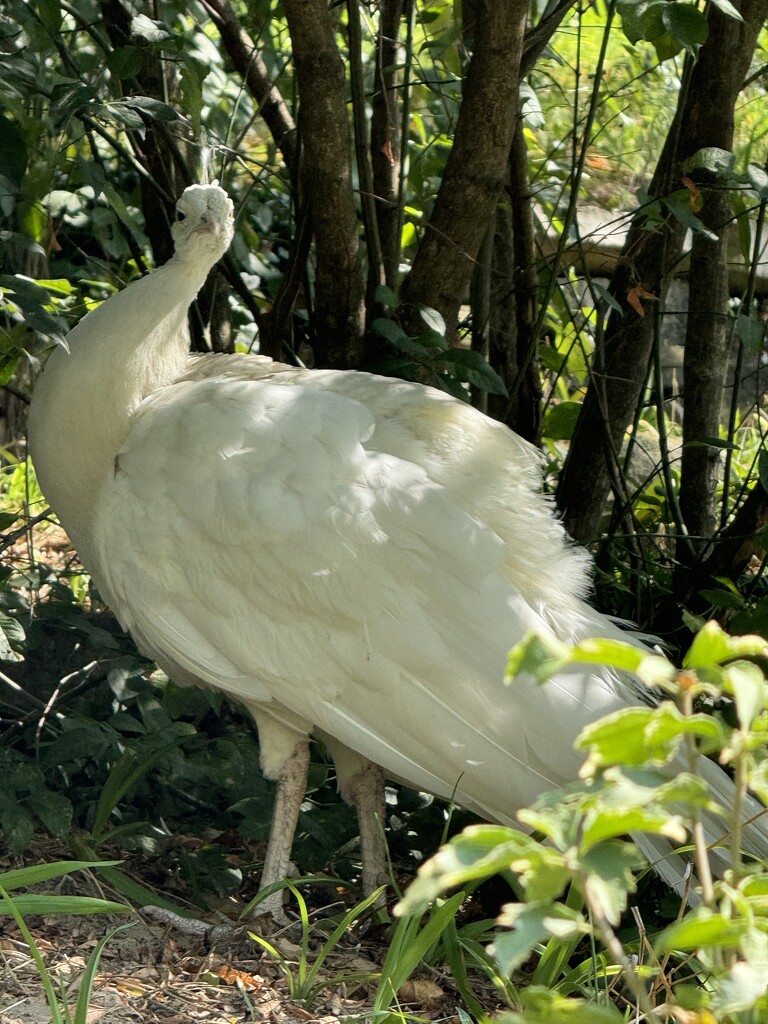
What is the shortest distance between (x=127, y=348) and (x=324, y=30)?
3.31 ft

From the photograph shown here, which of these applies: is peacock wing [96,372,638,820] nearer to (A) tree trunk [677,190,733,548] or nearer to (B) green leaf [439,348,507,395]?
(B) green leaf [439,348,507,395]

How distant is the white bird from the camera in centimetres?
292

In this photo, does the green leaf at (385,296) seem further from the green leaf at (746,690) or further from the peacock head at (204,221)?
the green leaf at (746,690)

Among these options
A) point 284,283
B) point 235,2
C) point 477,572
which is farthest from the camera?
point 235,2

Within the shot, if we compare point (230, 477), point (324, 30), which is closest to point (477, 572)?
point (230, 477)

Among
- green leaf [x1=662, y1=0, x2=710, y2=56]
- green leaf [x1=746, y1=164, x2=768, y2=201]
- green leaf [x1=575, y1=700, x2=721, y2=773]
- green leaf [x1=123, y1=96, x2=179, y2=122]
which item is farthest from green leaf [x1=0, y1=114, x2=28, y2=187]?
green leaf [x1=575, y1=700, x2=721, y2=773]

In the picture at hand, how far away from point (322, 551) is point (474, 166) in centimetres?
131

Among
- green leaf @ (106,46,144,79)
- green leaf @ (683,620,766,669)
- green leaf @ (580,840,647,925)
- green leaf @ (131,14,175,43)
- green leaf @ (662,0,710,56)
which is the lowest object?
green leaf @ (580,840,647,925)

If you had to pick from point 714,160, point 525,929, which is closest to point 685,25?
point 714,160

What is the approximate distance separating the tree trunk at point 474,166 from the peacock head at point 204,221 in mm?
636

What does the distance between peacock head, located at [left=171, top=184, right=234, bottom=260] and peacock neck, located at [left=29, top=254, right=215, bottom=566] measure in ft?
0.18

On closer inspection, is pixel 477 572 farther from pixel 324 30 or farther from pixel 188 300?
pixel 324 30

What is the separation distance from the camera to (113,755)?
3.45 metres

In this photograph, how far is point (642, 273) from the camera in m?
4.09
